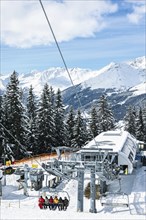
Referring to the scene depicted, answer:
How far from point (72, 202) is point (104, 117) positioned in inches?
1447

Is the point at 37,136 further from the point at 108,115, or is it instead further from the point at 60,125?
the point at 108,115

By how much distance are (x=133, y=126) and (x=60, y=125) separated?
57.5 ft

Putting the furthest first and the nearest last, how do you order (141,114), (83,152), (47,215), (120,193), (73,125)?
(141,114), (73,125), (83,152), (120,193), (47,215)

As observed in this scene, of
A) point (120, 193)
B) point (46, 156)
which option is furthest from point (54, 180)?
point (46, 156)

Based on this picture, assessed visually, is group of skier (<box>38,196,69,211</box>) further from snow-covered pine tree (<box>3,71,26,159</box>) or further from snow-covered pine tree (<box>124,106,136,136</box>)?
snow-covered pine tree (<box>124,106,136,136</box>)

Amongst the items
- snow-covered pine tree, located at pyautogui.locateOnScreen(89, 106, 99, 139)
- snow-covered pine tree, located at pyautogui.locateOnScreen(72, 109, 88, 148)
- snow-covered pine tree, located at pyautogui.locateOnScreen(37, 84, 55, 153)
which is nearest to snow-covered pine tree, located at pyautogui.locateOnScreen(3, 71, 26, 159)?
snow-covered pine tree, located at pyautogui.locateOnScreen(37, 84, 55, 153)

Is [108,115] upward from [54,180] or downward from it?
upward

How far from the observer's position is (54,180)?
105 feet

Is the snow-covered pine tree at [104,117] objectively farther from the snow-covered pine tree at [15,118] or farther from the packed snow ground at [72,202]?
the packed snow ground at [72,202]

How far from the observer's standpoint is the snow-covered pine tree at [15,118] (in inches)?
1954

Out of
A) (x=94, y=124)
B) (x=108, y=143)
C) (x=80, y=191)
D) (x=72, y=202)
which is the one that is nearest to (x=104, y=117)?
(x=94, y=124)

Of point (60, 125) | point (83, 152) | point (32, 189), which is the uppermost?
point (60, 125)

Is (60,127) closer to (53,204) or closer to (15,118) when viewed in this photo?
(15,118)

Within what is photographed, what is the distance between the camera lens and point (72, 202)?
27406mm
